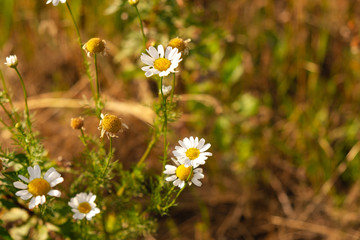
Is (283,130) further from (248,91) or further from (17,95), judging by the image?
(17,95)

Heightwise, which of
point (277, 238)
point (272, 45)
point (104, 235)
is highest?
point (272, 45)

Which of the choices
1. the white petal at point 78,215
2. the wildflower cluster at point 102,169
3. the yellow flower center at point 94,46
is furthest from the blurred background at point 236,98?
the white petal at point 78,215

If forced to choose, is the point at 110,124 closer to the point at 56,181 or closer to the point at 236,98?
the point at 56,181

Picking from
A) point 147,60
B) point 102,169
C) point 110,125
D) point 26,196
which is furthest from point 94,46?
point 26,196

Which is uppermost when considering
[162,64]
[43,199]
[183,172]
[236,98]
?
[236,98]

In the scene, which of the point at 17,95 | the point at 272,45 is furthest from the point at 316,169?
the point at 17,95

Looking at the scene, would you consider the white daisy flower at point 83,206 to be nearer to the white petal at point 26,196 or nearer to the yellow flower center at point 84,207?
the yellow flower center at point 84,207

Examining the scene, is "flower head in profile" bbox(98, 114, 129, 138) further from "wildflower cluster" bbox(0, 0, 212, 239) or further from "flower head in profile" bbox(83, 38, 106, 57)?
"flower head in profile" bbox(83, 38, 106, 57)

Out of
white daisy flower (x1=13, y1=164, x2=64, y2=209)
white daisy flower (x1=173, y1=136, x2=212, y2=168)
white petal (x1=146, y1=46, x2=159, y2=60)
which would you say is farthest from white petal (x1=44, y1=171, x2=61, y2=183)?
white petal (x1=146, y1=46, x2=159, y2=60)
